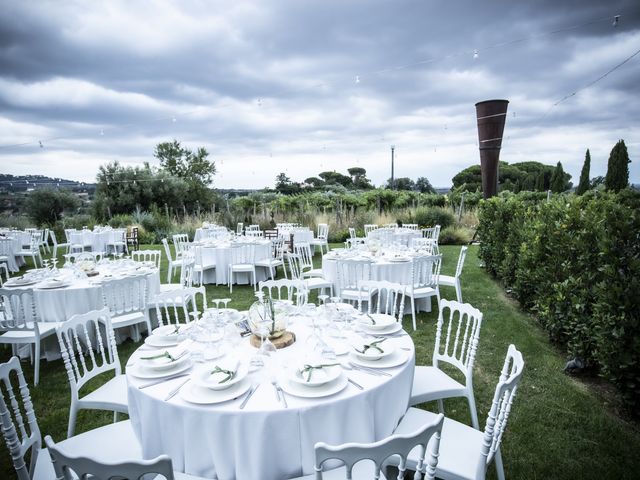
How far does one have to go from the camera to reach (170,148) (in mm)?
32406

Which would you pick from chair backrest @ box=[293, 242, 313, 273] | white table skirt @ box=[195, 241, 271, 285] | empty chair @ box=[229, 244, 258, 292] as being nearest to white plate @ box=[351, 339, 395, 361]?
chair backrest @ box=[293, 242, 313, 273]

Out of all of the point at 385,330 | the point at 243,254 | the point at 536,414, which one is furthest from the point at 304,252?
the point at 536,414

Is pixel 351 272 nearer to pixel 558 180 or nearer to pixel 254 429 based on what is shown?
pixel 254 429

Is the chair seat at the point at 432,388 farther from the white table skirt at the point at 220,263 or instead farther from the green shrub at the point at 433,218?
the green shrub at the point at 433,218

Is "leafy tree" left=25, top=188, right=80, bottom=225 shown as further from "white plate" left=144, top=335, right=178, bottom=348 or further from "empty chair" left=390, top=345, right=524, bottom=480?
"empty chair" left=390, top=345, right=524, bottom=480

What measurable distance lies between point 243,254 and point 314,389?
619 centimetres

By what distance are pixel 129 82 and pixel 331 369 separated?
1012 cm

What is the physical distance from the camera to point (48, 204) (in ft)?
56.6

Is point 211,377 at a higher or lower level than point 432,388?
higher

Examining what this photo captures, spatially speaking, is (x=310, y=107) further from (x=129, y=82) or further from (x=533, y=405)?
(x=533, y=405)

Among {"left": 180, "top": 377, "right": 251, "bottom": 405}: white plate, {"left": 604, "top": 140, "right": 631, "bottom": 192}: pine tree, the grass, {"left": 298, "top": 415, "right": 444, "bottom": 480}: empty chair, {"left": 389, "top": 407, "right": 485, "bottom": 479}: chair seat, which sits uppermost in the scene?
{"left": 604, "top": 140, "right": 631, "bottom": 192}: pine tree

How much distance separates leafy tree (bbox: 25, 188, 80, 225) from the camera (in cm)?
1697

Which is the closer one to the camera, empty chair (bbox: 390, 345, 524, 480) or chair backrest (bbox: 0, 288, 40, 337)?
empty chair (bbox: 390, 345, 524, 480)

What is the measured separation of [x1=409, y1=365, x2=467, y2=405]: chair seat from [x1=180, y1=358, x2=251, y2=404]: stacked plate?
1240 mm
